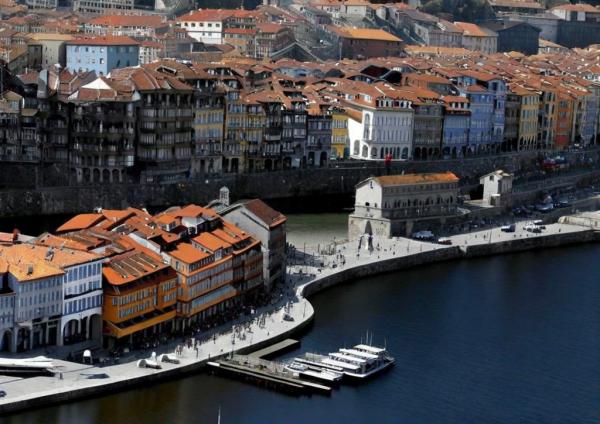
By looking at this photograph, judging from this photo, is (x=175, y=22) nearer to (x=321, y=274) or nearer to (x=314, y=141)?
(x=314, y=141)

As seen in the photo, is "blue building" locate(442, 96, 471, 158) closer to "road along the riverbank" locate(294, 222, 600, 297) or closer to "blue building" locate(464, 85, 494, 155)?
"blue building" locate(464, 85, 494, 155)

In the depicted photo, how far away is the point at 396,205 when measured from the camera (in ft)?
209

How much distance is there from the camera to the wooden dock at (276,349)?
44.5 meters

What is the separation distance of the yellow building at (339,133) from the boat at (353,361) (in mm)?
34841

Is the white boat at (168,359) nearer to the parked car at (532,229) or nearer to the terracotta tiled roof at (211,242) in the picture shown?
the terracotta tiled roof at (211,242)

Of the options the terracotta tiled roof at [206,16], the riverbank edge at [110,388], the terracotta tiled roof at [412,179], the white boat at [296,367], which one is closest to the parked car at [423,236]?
the terracotta tiled roof at [412,179]

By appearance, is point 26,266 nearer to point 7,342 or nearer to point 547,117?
point 7,342

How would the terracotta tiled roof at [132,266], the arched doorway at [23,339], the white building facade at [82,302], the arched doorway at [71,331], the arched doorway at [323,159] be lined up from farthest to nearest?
the arched doorway at [323,159]
the terracotta tiled roof at [132,266]
the arched doorway at [71,331]
the white building facade at [82,302]
the arched doorway at [23,339]

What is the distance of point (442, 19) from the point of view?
5276 inches

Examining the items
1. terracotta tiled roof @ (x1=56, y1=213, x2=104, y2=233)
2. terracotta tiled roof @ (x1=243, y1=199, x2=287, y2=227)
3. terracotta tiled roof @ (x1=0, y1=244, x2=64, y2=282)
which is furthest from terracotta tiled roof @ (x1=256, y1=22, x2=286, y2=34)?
terracotta tiled roof @ (x1=0, y1=244, x2=64, y2=282)

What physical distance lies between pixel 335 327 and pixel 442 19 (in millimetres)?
87581

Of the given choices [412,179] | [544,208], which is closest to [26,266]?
[412,179]

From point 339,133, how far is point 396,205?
17067 mm

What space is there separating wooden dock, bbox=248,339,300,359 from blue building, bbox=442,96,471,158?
1574 inches
